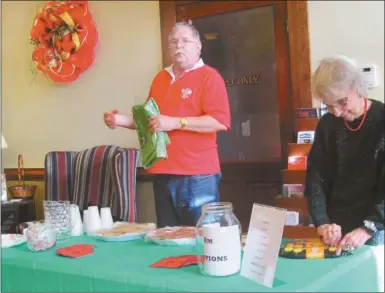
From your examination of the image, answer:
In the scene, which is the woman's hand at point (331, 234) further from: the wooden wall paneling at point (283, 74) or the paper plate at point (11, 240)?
the wooden wall paneling at point (283, 74)

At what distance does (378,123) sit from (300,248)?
474 millimetres

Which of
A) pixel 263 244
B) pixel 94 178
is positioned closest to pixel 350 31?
pixel 263 244

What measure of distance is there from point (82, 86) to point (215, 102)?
1.71 m

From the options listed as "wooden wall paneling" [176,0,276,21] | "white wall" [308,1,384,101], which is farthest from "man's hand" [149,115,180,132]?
"wooden wall paneling" [176,0,276,21]

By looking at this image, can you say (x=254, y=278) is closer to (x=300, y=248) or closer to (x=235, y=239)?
(x=235, y=239)

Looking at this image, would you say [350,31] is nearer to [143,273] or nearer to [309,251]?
[309,251]

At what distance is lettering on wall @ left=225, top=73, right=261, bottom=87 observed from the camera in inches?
108

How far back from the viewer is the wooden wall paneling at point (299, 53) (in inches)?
98.2

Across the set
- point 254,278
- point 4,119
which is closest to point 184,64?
point 254,278

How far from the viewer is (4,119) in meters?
3.68

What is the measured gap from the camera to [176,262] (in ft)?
3.91

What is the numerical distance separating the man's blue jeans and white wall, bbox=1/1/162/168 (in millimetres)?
1248

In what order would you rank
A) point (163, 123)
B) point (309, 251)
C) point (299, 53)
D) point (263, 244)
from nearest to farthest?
1. point (263, 244)
2. point (309, 251)
3. point (163, 123)
4. point (299, 53)

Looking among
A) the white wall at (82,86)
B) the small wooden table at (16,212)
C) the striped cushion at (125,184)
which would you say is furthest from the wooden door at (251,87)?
the small wooden table at (16,212)
